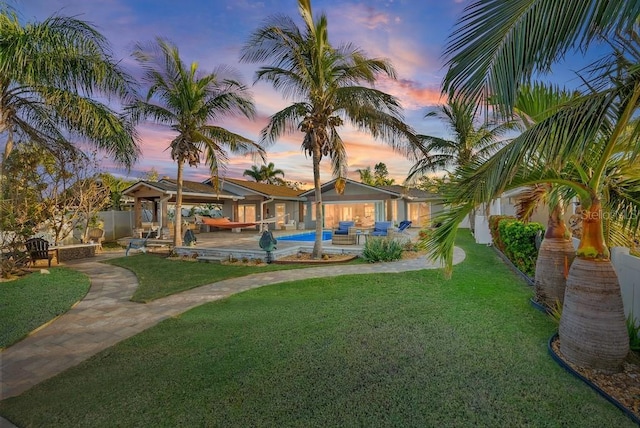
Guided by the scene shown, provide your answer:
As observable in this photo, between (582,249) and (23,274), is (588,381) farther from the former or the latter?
(23,274)

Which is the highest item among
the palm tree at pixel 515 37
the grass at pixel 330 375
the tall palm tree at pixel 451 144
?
the tall palm tree at pixel 451 144

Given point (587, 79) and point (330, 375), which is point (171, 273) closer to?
point (330, 375)

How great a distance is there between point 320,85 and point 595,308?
879 centimetres

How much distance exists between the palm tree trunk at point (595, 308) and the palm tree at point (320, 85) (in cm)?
678

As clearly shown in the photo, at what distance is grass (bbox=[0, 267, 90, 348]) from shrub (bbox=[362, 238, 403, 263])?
825 cm

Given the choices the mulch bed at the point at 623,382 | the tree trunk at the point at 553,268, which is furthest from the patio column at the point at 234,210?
the mulch bed at the point at 623,382

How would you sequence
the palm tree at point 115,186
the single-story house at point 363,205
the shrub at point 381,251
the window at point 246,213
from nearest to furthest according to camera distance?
the shrub at point 381,251 < the palm tree at point 115,186 < the single-story house at point 363,205 < the window at point 246,213

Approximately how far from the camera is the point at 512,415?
272cm

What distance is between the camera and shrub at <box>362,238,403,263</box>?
10781 mm

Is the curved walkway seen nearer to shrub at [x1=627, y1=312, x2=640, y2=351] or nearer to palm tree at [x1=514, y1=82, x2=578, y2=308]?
palm tree at [x1=514, y1=82, x2=578, y2=308]

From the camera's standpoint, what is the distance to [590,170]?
370cm

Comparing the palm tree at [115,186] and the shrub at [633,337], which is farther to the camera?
the palm tree at [115,186]

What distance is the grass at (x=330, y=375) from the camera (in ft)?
9.14

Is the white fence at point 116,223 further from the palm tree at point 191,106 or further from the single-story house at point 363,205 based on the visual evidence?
the single-story house at point 363,205
